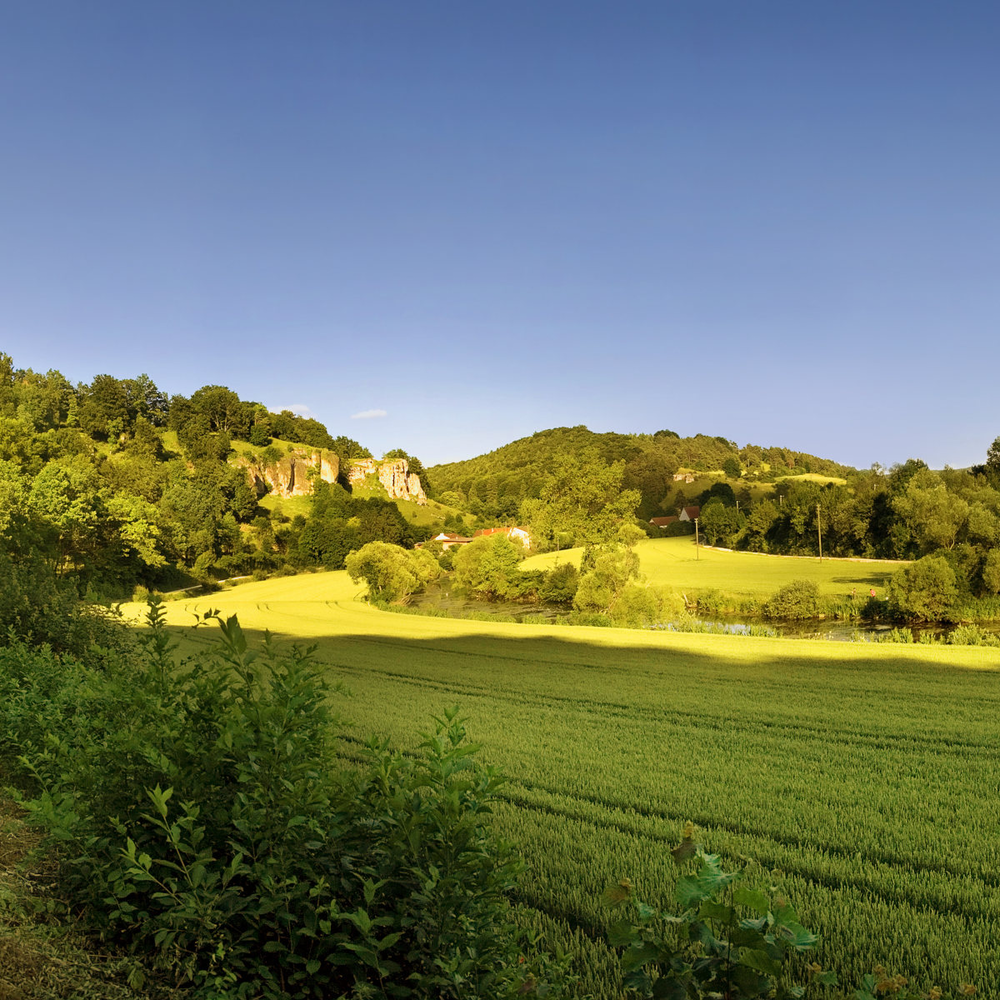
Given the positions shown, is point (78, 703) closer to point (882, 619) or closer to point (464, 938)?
point (464, 938)

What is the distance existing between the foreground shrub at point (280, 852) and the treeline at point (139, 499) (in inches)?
287

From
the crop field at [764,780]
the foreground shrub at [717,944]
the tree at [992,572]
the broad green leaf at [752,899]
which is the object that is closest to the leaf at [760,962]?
the foreground shrub at [717,944]

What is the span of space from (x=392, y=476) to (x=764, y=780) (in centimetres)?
10751

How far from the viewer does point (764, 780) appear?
276 inches

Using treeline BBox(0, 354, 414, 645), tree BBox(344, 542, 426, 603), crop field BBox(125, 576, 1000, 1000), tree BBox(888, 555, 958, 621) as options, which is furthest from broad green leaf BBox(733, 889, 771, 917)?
tree BBox(344, 542, 426, 603)

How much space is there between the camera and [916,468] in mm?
64250

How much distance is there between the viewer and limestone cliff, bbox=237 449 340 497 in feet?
306

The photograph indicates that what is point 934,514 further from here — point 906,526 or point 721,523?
point 721,523

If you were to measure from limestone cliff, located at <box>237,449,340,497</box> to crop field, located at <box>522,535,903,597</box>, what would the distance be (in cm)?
5020

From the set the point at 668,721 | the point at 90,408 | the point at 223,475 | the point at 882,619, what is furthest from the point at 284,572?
the point at 668,721

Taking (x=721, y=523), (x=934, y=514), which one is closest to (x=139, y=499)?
(x=934, y=514)

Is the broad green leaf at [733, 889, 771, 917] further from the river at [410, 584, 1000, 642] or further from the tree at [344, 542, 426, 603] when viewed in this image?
the tree at [344, 542, 426, 603]

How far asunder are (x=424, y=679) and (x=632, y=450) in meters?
107

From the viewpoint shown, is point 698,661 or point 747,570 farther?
point 747,570
